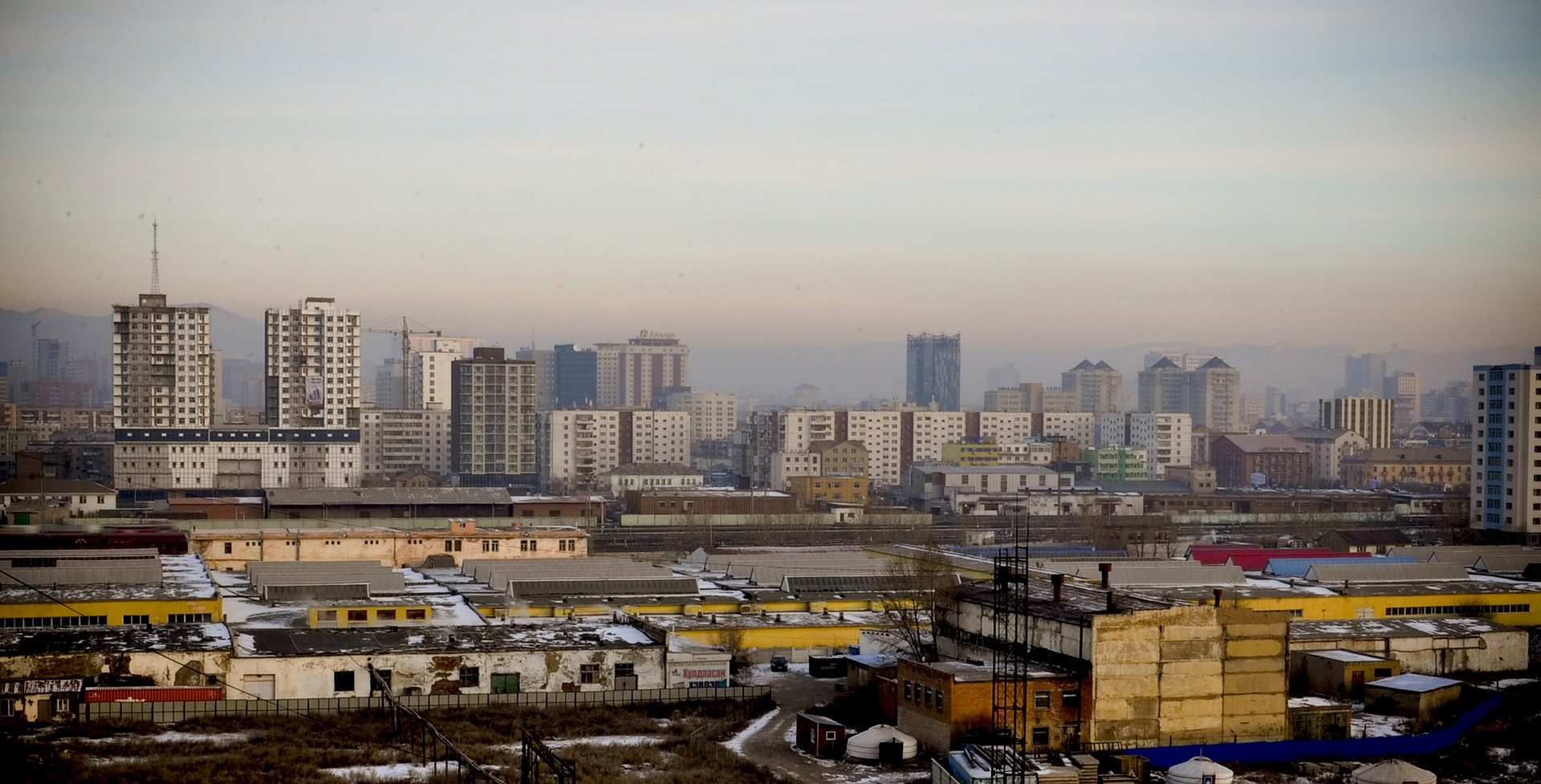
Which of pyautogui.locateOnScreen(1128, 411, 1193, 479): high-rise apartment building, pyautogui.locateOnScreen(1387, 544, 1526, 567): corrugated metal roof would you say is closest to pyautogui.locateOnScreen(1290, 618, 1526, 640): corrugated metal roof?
pyautogui.locateOnScreen(1387, 544, 1526, 567): corrugated metal roof

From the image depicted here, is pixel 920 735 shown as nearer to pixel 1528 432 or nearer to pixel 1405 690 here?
pixel 1405 690

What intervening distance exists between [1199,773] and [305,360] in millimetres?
40186

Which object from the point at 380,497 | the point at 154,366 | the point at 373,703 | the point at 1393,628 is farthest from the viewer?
the point at 154,366

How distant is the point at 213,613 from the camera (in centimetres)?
1688

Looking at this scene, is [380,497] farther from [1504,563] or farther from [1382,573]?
[1504,563]

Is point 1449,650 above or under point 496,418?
under

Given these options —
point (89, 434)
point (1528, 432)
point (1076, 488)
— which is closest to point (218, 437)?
point (89, 434)

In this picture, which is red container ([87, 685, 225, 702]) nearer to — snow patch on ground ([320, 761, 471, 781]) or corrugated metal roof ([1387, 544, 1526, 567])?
snow patch on ground ([320, 761, 471, 781])

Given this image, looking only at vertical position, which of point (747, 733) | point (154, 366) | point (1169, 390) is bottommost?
point (747, 733)

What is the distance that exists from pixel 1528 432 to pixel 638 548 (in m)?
17.5

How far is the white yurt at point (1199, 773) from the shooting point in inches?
475

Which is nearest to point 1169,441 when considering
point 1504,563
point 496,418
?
point 496,418

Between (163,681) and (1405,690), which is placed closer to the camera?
(163,681)

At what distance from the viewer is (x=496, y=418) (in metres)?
53.1
